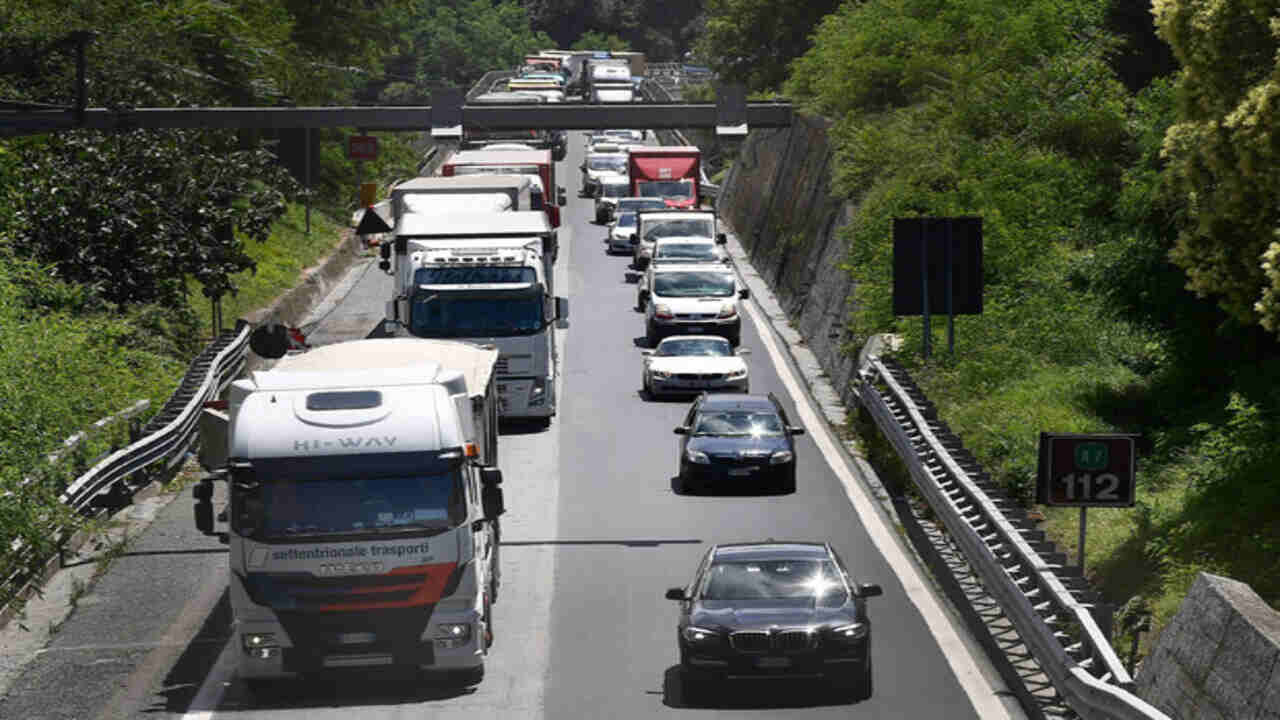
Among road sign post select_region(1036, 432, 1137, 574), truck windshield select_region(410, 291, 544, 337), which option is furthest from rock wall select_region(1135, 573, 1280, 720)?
truck windshield select_region(410, 291, 544, 337)

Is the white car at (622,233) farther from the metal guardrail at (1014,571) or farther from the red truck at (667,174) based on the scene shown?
the metal guardrail at (1014,571)

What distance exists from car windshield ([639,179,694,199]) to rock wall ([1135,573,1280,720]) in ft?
172

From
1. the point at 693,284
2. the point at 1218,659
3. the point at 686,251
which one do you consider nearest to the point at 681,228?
the point at 686,251

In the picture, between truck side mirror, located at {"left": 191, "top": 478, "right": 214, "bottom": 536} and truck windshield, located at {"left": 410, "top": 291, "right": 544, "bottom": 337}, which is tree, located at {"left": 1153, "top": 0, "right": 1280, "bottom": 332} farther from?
truck windshield, located at {"left": 410, "top": 291, "right": 544, "bottom": 337}

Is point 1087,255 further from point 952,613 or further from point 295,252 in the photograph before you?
point 295,252

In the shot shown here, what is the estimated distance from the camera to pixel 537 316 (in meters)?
33.9

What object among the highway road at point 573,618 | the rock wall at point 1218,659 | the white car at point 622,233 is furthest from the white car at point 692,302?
the rock wall at point 1218,659

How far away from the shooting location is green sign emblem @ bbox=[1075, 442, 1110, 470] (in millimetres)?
18438

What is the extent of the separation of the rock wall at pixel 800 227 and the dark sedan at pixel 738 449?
640 cm

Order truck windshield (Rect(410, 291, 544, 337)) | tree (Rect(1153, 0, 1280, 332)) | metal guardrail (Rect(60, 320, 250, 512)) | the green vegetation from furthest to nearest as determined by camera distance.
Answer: truck windshield (Rect(410, 291, 544, 337)), metal guardrail (Rect(60, 320, 250, 512)), the green vegetation, tree (Rect(1153, 0, 1280, 332))

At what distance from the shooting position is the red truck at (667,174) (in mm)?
68000

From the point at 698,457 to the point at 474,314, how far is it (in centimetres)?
634

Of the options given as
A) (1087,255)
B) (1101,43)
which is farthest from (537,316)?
(1101,43)

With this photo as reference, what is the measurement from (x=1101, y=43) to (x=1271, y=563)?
3110 centimetres
